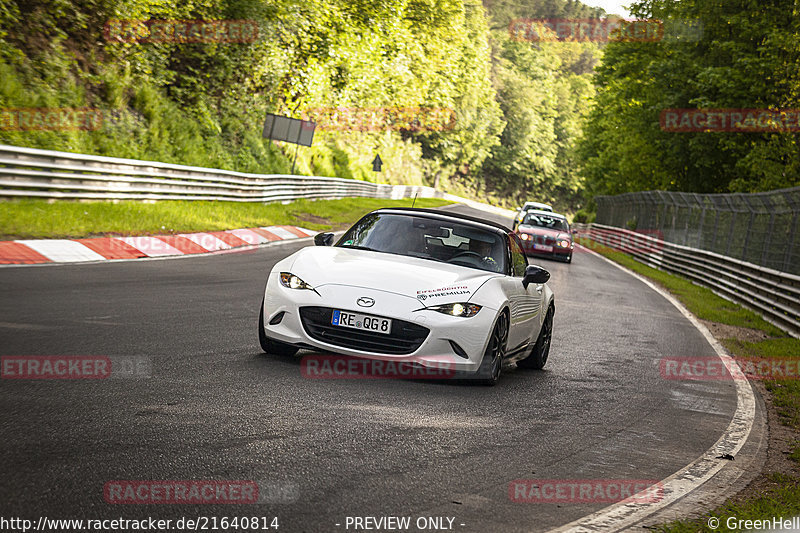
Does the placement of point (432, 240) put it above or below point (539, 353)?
above

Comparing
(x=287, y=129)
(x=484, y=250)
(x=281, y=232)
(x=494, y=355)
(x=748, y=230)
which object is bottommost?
(x=281, y=232)

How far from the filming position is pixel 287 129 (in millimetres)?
34000

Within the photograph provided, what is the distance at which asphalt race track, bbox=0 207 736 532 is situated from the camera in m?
4.06

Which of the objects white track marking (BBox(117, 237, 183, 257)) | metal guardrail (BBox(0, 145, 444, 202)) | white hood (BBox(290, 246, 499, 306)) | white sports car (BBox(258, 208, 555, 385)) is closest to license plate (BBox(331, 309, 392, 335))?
white sports car (BBox(258, 208, 555, 385))

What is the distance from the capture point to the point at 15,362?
20.1 feet

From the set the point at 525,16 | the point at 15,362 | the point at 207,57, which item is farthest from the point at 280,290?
the point at 525,16

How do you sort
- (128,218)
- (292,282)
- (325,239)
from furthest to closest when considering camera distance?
1. (128,218)
2. (325,239)
3. (292,282)

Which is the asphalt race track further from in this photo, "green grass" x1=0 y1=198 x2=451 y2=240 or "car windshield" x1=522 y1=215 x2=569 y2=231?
"car windshield" x1=522 y1=215 x2=569 y2=231

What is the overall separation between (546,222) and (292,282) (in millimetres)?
22164

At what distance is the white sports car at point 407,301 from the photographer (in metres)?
6.85

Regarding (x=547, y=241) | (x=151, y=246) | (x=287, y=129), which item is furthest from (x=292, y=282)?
(x=287, y=129)

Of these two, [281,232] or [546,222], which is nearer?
[281,232]

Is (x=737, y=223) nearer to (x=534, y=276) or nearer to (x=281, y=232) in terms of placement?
(x=281, y=232)

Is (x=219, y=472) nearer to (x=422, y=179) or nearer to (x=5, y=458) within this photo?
(x=5, y=458)
